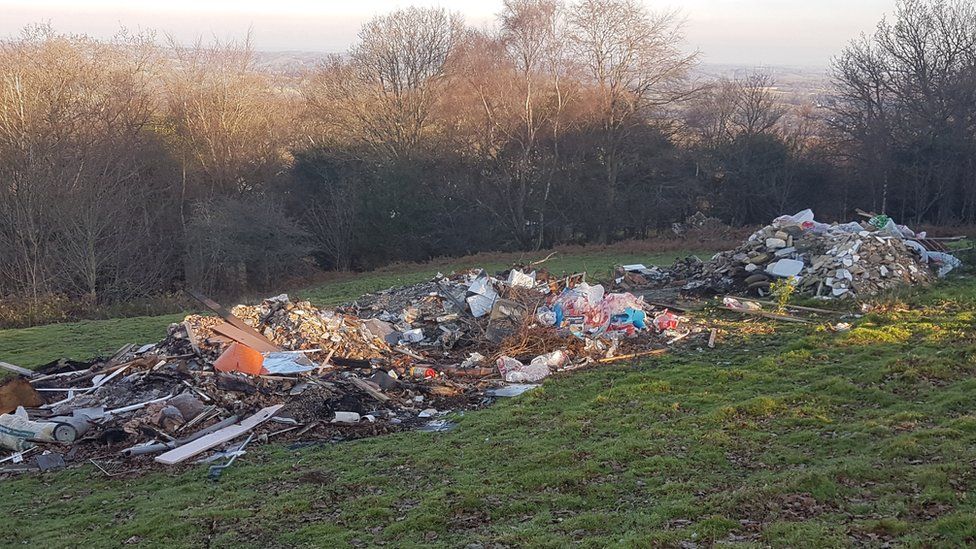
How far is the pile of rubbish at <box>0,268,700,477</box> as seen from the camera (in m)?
10.3

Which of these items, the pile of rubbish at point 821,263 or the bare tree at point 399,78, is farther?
the bare tree at point 399,78

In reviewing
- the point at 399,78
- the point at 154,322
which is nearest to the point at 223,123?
the point at 399,78

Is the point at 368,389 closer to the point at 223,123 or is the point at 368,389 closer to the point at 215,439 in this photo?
the point at 215,439

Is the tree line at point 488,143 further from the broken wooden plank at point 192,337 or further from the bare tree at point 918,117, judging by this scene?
the broken wooden plank at point 192,337

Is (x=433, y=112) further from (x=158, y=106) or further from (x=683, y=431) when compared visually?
(x=683, y=431)

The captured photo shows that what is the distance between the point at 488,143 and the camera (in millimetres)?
38031

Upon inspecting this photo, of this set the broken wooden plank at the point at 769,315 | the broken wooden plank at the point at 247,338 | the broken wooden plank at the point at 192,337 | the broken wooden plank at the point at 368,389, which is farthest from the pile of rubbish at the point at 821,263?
the broken wooden plank at the point at 192,337

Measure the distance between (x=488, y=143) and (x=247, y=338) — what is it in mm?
26390

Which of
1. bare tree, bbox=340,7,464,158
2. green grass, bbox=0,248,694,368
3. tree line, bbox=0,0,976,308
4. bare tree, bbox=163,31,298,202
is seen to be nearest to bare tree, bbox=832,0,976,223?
tree line, bbox=0,0,976,308

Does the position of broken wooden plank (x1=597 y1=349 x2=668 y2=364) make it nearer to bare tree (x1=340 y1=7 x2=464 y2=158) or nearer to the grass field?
the grass field

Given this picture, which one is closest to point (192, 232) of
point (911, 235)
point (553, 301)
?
point (553, 301)

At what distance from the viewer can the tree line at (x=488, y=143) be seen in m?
33.3

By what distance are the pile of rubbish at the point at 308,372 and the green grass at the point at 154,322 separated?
2.65 meters

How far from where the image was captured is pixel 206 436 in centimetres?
1020
